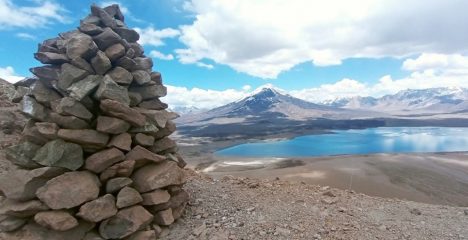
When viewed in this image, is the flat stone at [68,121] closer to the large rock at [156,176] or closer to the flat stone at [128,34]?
the large rock at [156,176]

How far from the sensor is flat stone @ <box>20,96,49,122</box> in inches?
387

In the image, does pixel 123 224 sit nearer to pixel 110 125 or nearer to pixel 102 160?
pixel 102 160

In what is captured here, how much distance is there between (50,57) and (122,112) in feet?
9.14

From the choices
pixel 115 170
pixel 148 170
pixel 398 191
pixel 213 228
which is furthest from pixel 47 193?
pixel 398 191

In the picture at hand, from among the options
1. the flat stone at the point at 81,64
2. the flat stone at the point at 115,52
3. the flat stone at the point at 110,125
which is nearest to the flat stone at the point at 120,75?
the flat stone at the point at 115,52

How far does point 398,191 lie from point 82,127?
3277 centimetres

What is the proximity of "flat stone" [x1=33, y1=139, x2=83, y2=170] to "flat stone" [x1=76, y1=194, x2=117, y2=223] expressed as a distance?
3.67 feet

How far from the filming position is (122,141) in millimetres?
9508

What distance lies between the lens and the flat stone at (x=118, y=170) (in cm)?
920

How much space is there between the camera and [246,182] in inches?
574

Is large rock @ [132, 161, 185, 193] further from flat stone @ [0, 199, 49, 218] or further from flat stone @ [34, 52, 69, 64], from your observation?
flat stone @ [34, 52, 69, 64]

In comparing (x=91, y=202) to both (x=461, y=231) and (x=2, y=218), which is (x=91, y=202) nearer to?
(x=2, y=218)

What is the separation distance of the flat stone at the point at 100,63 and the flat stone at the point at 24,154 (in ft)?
8.63

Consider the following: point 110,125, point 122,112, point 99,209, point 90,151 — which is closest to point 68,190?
point 99,209
